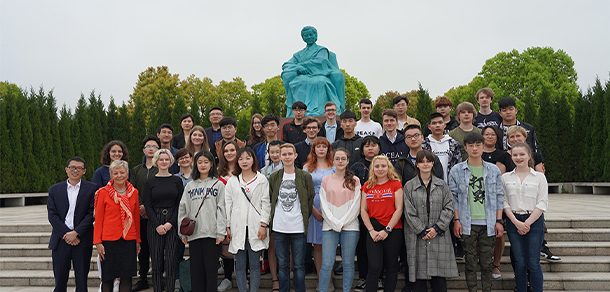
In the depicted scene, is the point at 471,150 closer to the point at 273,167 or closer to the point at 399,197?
the point at 399,197

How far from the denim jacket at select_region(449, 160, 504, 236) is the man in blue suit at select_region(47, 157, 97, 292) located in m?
3.85

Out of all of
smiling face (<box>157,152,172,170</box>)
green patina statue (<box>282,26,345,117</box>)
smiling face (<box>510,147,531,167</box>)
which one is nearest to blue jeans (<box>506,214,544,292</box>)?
smiling face (<box>510,147,531,167</box>)

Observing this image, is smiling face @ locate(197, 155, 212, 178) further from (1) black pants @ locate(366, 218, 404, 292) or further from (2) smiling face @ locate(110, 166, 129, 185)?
(1) black pants @ locate(366, 218, 404, 292)

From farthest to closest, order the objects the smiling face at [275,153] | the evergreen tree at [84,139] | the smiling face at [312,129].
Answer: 1. the evergreen tree at [84,139]
2. the smiling face at [312,129]
3. the smiling face at [275,153]

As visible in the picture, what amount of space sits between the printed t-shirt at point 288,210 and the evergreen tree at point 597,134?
12932 mm

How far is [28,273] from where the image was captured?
5293 millimetres

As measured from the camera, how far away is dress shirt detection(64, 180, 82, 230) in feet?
13.6

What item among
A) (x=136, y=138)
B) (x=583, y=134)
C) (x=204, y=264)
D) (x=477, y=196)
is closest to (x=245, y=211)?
(x=204, y=264)

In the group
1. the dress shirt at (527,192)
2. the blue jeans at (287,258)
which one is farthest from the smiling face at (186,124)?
the dress shirt at (527,192)

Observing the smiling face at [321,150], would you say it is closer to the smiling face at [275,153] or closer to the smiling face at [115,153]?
the smiling face at [275,153]

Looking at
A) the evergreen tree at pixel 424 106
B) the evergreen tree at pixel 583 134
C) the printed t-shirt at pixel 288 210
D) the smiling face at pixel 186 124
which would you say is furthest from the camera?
the evergreen tree at pixel 424 106

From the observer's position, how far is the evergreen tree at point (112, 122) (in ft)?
51.0

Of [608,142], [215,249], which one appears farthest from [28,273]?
[608,142]

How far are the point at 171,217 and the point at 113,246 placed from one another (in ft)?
2.00
